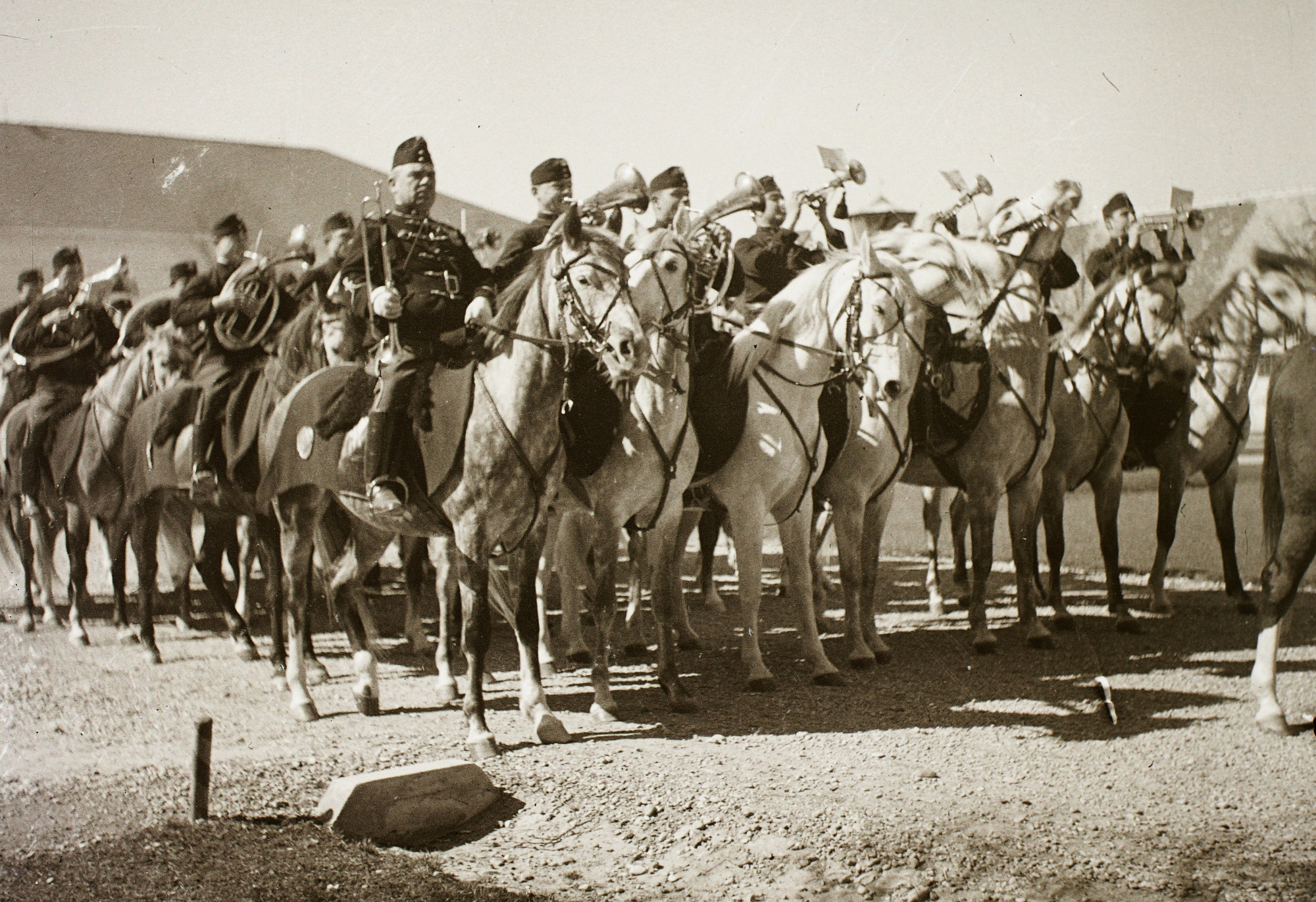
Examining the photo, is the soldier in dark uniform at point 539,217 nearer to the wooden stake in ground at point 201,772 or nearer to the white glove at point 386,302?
the white glove at point 386,302

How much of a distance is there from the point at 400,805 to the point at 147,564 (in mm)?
3559

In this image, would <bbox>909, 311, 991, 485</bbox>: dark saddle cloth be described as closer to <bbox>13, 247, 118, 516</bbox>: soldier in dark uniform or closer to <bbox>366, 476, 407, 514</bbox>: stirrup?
<bbox>366, 476, 407, 514</bbox>: stirrup

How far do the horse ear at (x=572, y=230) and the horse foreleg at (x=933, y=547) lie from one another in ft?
15.3

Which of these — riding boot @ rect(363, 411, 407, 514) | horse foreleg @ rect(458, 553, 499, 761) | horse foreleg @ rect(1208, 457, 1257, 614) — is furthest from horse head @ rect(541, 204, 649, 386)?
horse foreleg @ rect(1208, 457, 1257, 614)

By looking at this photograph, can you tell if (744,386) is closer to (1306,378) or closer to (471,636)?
(471,636)

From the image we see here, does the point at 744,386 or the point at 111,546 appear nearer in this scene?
the point at 744,386

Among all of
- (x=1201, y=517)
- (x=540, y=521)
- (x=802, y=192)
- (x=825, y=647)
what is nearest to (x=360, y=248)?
(x=540, y=521)

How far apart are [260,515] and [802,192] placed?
3.96m

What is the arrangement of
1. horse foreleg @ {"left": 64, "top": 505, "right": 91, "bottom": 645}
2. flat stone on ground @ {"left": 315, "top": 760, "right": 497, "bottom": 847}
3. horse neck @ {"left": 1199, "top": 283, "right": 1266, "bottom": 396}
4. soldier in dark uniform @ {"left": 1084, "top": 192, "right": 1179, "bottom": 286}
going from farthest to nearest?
soldier in dark uniform @ {"left": 1084, "top": 192, "right": 1179, "bottom": 286}
horse foreleg @ {"left": 64, "top": 505, "right": 91, "bottom": 645}
horse neck @ {"left": 1199, "top": 283, "right": 1266, "bottom": 396}
flat stone on ground @ {"left": 315, "top": 760, "right": 497, "bottom": 847}

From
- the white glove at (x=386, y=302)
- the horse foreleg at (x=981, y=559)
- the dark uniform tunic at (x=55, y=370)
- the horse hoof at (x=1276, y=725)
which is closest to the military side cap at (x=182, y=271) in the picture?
the dark uniform tunic at (x=55, y=370)

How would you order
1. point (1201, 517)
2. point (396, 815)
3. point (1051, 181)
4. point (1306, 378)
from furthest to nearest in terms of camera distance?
point (1201, 517), point (1051, 181), point (1306, 378), point (396, 815)

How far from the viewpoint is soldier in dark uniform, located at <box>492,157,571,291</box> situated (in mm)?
5777

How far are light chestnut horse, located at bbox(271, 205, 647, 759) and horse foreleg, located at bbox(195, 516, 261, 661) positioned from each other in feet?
5.56

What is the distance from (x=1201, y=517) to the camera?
29.5ft
